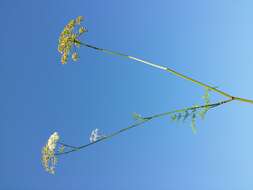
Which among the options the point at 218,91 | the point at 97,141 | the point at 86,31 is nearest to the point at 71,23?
the point at 86,31

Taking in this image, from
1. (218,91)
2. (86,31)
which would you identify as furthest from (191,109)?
(86,31)

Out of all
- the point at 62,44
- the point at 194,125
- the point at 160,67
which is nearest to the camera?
the point at 160,67

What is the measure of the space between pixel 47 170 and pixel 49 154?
0.23m

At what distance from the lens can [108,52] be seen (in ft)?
14.2

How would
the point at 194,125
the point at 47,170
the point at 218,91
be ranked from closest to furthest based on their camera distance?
the point at 218,91 < the point at 194,125 < the point at 47,170

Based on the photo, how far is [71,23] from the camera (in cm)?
522

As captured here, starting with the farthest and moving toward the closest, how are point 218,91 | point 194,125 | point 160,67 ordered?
point 194,125 → point 160,67 → point 218,91

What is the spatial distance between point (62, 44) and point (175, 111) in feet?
6.02

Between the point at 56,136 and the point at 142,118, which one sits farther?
the point at 56,136

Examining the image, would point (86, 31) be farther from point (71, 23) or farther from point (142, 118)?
point (142, 118)

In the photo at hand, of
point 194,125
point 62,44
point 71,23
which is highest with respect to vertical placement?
point 71,23

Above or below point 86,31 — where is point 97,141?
below

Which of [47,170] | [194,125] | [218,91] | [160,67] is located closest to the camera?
[218,91]

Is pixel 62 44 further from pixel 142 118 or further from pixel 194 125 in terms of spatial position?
pixel 194 125
